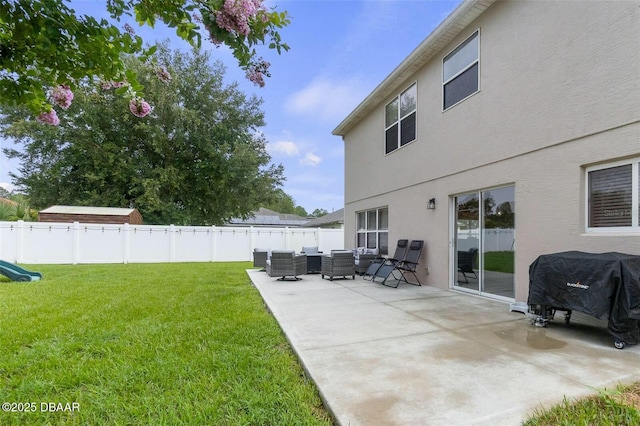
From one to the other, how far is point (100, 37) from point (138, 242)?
45.9ft

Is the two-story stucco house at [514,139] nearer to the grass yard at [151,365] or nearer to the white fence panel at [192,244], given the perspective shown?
the grass yard at [151,365]

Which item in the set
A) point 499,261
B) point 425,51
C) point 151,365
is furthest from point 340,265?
point 151,365

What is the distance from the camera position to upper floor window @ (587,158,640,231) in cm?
396

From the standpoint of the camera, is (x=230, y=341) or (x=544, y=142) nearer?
(x=230, y=341)

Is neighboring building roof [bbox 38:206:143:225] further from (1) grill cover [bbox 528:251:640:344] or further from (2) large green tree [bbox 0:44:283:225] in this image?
(1) grill cover [bbox 528:251:640:344]

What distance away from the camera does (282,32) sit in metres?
2.55

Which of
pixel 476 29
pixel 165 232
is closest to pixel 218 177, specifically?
pixel 165 232

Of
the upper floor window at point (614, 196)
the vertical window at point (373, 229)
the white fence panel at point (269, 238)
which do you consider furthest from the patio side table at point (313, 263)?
the upper floor window at point (614, 196)

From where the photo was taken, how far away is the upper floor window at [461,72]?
20.7 ft

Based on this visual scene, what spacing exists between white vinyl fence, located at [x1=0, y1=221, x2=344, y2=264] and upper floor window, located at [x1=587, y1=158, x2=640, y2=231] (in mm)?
12970

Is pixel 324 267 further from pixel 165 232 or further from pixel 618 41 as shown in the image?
pixel 165 232

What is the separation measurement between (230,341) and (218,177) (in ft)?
57.7

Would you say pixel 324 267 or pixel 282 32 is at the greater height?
pixel 282 32

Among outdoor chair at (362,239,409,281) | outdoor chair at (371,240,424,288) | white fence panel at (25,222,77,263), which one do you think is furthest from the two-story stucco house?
white fence panel at (25,222,77,263)
